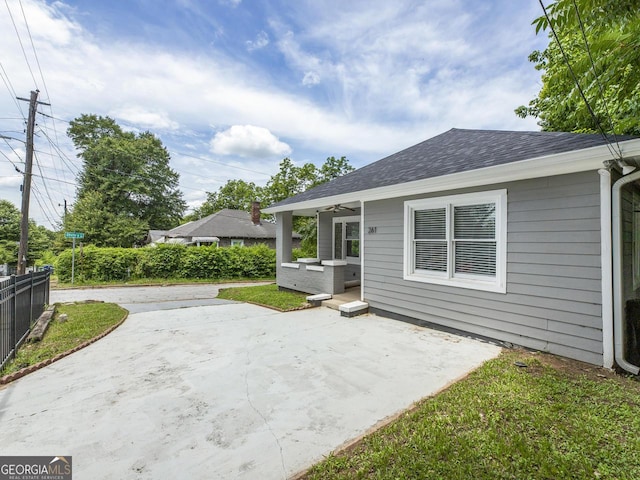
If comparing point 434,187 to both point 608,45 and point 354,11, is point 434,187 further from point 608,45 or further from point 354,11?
point 354,11

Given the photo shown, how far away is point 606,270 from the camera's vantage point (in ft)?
11.7

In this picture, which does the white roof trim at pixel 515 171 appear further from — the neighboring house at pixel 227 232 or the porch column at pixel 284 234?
the neighboring house at pixel 227 232

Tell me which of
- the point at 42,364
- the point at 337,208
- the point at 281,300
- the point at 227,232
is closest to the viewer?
the point at 42,364

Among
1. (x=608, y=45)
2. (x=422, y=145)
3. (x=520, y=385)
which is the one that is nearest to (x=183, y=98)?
(x=422, y=145)

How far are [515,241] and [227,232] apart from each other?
20816 millimetres

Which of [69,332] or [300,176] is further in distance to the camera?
[300,176]

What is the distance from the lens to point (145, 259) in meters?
14.8

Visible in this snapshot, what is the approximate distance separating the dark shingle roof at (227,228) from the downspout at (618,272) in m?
21.6

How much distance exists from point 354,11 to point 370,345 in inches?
289

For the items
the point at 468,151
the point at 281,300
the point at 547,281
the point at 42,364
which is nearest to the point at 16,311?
the point at 42,364

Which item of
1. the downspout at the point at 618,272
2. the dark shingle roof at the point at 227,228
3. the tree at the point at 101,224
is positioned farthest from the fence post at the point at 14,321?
the tree at the point at 101,224

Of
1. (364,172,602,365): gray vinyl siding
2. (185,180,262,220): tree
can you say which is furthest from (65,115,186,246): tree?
(364,172,602,365): gray vinyl siding

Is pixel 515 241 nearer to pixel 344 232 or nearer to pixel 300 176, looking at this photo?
pixel 344 232

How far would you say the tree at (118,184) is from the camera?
27125 mm
